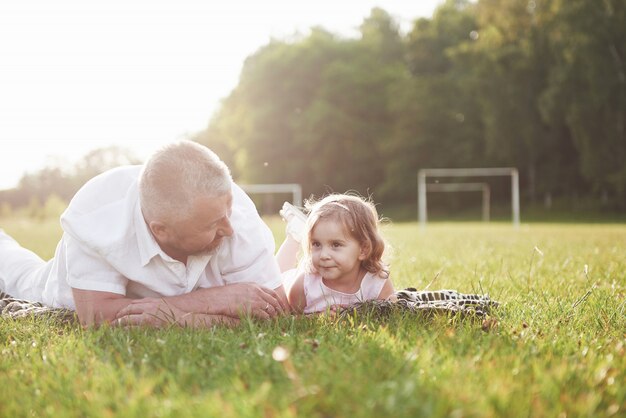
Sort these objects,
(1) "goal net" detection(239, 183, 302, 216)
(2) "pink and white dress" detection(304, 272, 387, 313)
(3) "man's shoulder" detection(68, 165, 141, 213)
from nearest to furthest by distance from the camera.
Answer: (3) "man's shoulder" detection(68, 165, 141, 213)
(2) "pink and white dress" detection(304, 272, 387, 313)
(1) "goal net" detection(239, 183, 302, 216)

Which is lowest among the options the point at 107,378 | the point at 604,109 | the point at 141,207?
the point at 107,378

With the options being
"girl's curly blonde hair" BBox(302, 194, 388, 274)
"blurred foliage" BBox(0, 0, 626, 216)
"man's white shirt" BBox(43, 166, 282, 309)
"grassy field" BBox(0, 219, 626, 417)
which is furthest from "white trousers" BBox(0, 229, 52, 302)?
"blurred foliage" BBox(0, 0, 626, 216)

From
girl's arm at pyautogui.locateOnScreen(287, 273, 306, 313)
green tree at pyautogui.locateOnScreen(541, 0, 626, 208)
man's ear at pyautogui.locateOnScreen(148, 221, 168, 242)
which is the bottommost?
girl's arm at pyautogui.locateOnScreen(287, 273, 306, 313)

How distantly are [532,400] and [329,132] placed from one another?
3944cm

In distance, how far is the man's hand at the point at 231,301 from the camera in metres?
3.32

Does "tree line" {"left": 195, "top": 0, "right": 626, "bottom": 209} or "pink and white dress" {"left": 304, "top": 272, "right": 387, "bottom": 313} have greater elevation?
"tree line" {"left": 195, "top": 0, "right": 626, "bottom": 209}

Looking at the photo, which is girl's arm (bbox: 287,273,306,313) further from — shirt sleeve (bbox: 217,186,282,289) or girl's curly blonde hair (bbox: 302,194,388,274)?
shirt sleeve (bbox: 217,186,282,289)

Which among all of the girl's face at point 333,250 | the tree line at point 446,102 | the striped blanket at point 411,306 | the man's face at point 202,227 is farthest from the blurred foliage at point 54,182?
the man's face at point 202,227

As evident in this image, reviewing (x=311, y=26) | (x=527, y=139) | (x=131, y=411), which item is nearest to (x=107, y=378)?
(x=131, y=411)

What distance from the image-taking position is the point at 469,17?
41.8 m

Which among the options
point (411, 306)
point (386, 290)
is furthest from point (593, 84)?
point (411, 306)

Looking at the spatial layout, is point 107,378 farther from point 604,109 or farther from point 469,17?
point 469,17

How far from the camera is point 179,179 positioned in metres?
2.98

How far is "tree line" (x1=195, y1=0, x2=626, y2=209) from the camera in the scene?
92.9 ft
